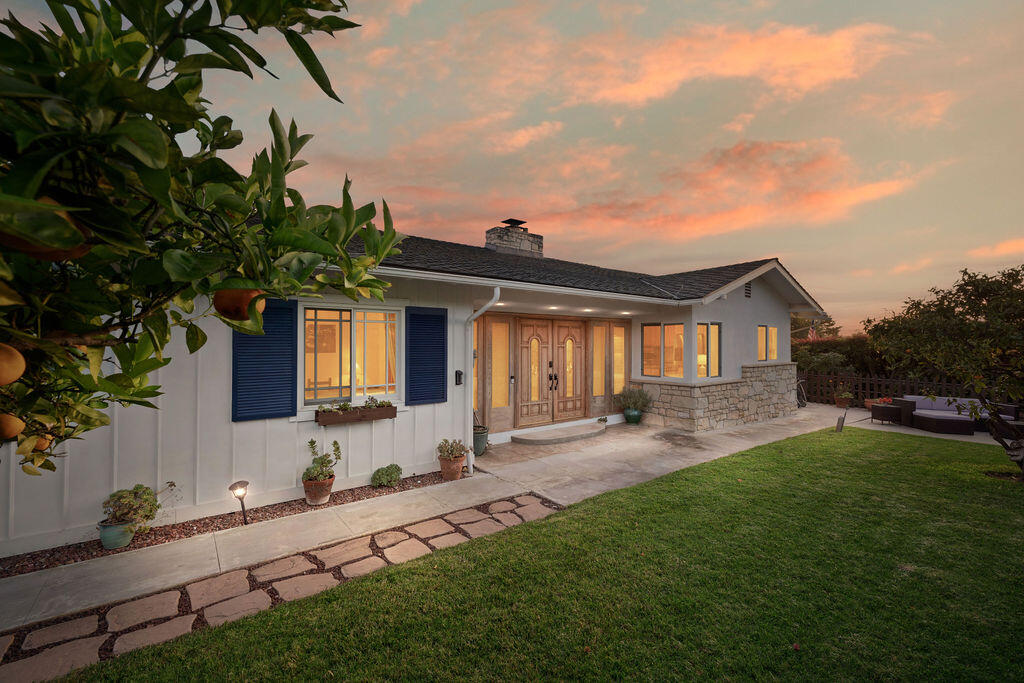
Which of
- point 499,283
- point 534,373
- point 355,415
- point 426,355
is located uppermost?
point 499,283

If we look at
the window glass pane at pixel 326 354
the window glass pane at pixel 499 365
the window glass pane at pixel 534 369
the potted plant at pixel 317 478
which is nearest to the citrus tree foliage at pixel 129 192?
the potted plant at pixel 317 478

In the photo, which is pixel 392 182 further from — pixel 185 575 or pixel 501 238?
pixel 185 575

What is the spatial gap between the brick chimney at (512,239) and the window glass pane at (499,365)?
3889 millimetres

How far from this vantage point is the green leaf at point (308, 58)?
2.22 ft

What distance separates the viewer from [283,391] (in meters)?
4.77

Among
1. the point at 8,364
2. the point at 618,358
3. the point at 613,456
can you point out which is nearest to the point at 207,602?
the point at 8,364

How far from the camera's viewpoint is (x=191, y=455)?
429 centimetres

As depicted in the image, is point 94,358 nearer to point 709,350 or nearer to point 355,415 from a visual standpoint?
point 355,415

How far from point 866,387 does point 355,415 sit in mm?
14973

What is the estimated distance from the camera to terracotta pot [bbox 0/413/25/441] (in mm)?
818

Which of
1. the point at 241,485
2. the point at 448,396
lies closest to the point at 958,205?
the point at 448,396

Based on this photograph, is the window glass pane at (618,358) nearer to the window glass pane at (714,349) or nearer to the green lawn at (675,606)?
the window glass pane at (714,349)

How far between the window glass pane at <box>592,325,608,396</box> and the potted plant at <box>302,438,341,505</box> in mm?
6469

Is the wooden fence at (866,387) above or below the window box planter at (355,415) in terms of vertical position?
below
